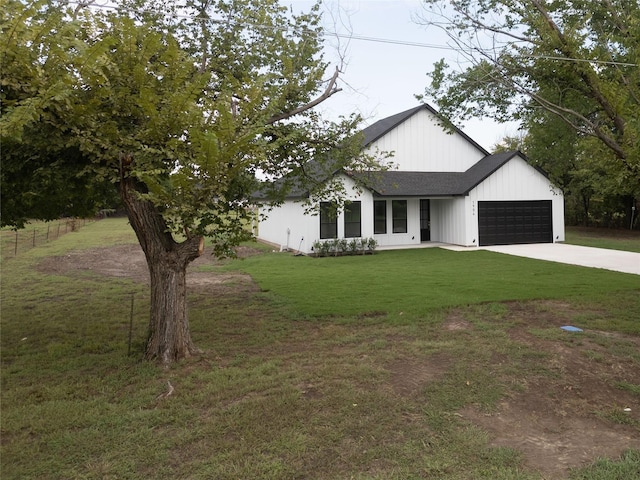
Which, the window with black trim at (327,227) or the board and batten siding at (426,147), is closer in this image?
the window with black trim at (327,227)

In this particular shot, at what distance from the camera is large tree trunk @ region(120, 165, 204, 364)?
564cm

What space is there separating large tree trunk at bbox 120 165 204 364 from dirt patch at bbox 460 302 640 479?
366cm

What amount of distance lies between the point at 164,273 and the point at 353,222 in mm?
13380

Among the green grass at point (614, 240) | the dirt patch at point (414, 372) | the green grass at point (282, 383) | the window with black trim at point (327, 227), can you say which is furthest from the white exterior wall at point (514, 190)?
the dirt patch at point (414, 372)

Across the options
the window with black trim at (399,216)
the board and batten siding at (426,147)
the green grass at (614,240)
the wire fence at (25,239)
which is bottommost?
the green grass at (614,240)

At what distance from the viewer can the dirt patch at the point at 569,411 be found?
11.6 feet

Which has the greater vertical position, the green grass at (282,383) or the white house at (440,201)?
the white house at (440,201)

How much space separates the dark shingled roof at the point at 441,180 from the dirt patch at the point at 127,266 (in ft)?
22.6

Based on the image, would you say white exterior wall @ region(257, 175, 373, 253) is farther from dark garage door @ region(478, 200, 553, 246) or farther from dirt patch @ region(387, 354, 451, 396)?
dirt patch @ region(387, 354, 451, 396)

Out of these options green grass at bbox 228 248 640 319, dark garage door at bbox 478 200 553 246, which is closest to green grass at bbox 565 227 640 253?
dark garage door at bbox 478 200 553 246

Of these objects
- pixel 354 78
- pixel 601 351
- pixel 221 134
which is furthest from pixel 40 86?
pixel 601 351

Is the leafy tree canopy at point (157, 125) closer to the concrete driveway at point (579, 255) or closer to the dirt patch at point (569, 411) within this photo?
the dirt patch at point (569, 411)

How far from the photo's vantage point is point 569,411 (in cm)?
424

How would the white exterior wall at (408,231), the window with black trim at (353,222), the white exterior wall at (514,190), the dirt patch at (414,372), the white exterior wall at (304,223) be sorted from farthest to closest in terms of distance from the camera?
the white exterior wall at (408,231) → the white exterior wall at (514,190) → the window with black trim at (353,222) → the white exterior wall at (304,223) → the dirt patch at (414,372)
